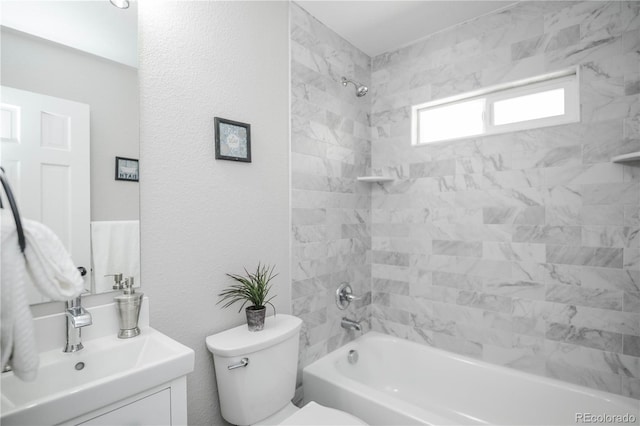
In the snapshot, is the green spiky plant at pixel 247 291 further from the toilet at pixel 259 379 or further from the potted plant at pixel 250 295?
the toilet at pixel 259 379

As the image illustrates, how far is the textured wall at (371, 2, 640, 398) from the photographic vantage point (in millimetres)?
1784

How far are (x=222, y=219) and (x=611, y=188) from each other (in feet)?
6.89

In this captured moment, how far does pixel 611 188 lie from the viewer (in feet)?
5.88

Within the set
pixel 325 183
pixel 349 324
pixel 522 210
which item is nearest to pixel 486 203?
pixel 522 210

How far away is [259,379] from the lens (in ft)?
4.96

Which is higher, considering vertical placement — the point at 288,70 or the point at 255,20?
the point at 255,20

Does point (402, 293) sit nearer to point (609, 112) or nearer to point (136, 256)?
point (609, 112)

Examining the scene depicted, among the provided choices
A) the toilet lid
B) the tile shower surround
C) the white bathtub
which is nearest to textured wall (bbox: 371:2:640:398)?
the tile shower surround

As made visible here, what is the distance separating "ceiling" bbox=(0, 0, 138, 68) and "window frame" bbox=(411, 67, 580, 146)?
6.28 ft

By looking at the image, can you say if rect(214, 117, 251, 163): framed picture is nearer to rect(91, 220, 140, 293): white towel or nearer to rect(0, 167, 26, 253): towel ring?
rect(91, 220, 140, 293): white towel

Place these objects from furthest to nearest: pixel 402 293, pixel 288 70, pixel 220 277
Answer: pixel 402 293 < pixel 288 70 < pixel 220 277

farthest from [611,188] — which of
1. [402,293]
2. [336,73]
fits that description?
[336,73]

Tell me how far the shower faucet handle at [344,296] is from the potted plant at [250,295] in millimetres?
680

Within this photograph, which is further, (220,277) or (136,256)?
(220,277)
